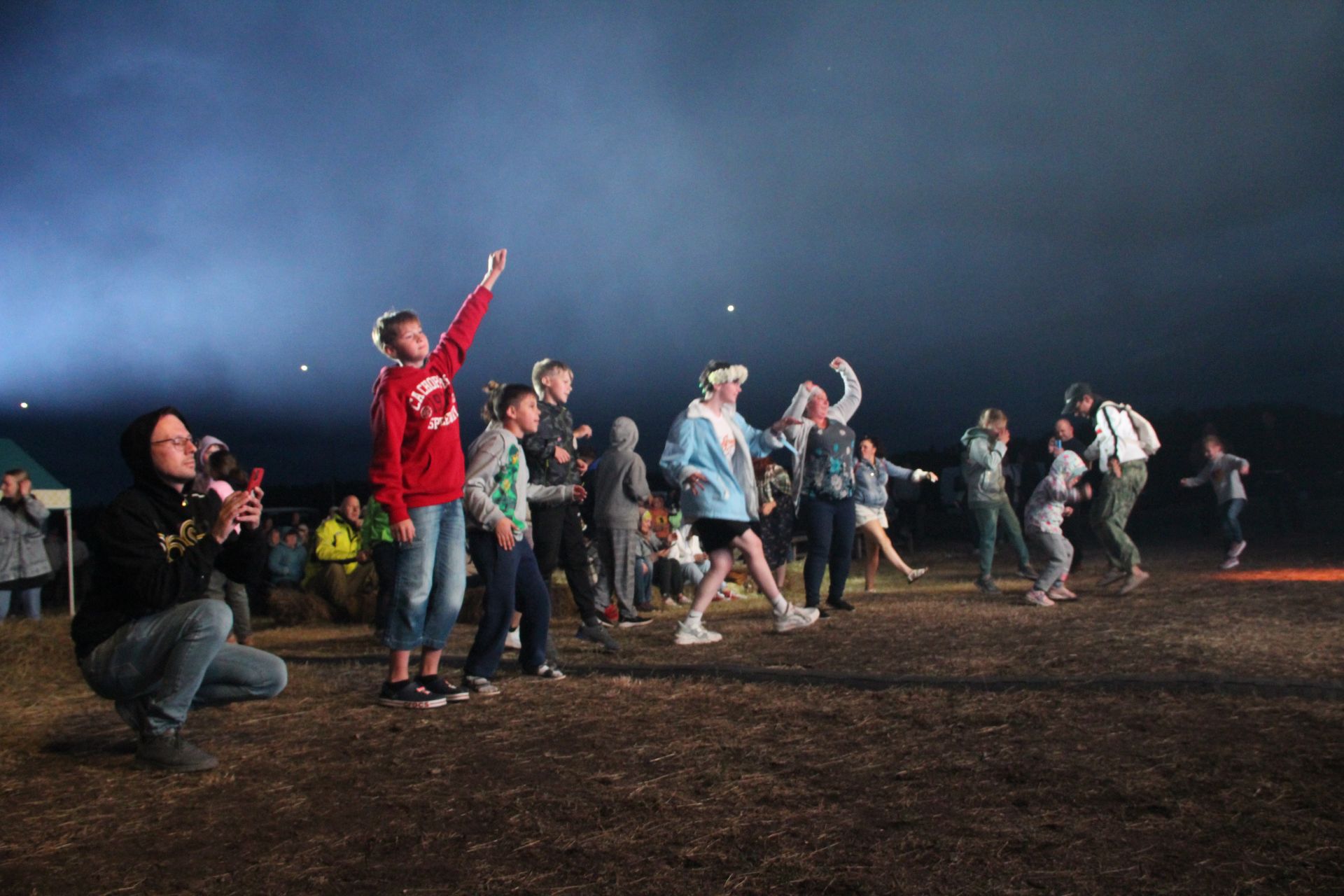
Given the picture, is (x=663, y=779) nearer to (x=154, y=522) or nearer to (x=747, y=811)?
(x=747, y=811)

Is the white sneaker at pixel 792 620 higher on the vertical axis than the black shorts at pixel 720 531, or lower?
lower

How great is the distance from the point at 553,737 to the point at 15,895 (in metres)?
1.99

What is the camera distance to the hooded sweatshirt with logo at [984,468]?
1041 cm

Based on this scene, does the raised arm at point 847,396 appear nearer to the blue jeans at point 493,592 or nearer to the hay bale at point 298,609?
the blue jeans at point 493,592

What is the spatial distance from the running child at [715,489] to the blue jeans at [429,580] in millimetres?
2307

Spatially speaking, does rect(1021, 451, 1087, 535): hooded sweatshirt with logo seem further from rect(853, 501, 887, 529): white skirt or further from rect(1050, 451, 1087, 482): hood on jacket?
rect(853, 501, 887, 529): white skirt

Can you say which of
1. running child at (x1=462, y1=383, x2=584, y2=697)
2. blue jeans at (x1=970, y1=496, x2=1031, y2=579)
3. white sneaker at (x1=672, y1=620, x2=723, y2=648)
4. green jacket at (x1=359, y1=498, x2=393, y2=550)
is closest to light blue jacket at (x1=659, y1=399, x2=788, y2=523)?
white sneaker at (x1=672, y1=620, x2=723, y2=648)

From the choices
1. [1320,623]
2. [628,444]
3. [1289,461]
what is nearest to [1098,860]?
[1320,623]

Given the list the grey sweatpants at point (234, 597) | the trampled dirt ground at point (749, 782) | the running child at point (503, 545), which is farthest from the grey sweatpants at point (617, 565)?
the grey sweatpants at point (234, 597)

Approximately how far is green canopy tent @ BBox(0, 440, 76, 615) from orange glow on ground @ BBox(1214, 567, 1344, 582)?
1323 centimetres

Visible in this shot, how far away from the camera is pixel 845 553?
8.88 metres

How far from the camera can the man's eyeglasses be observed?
372cm

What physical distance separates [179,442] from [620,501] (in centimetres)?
517

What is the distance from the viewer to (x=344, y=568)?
10.9 metres
